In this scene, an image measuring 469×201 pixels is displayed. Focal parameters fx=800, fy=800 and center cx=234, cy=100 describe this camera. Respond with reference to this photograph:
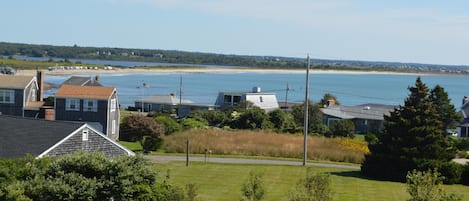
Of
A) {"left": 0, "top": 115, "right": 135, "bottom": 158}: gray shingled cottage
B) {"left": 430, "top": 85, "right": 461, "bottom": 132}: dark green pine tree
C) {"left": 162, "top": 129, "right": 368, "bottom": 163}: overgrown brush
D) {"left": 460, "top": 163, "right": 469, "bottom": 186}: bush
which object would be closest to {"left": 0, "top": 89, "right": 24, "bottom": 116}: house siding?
{"left": 162, "top": 129, "right": 368, "bottom": 163}: overgrown brush

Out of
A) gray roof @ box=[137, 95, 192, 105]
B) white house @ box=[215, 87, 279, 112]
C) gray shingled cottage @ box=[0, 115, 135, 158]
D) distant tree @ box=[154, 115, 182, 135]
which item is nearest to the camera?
gray shingled cottage @ box=[0, 115, 135, 158]

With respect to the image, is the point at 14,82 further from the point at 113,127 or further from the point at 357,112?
the point at 357,112

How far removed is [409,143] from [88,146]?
17629mm

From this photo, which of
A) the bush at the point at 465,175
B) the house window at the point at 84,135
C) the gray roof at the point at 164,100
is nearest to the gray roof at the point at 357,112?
the gray roof at the point at 164,100

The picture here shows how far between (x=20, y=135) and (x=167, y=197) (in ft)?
34.0

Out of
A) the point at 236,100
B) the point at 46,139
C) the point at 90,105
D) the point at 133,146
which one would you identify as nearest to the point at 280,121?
the point at 133,146

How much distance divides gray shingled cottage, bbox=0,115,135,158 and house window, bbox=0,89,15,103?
25.0 meters

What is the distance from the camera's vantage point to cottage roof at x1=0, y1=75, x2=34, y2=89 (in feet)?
187

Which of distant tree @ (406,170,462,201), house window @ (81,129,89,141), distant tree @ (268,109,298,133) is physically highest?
distant tree @ (406,170,462,201)

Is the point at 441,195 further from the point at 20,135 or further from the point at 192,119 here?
the point at 192,119

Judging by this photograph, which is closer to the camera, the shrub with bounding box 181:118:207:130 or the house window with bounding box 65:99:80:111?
the house window with bounding box 65:99:80:111

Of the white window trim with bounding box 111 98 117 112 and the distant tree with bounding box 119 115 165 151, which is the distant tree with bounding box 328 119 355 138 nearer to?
the distant tree with bounding box 119 115 165 151

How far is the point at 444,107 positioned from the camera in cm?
6625

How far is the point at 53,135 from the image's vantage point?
30453mm
